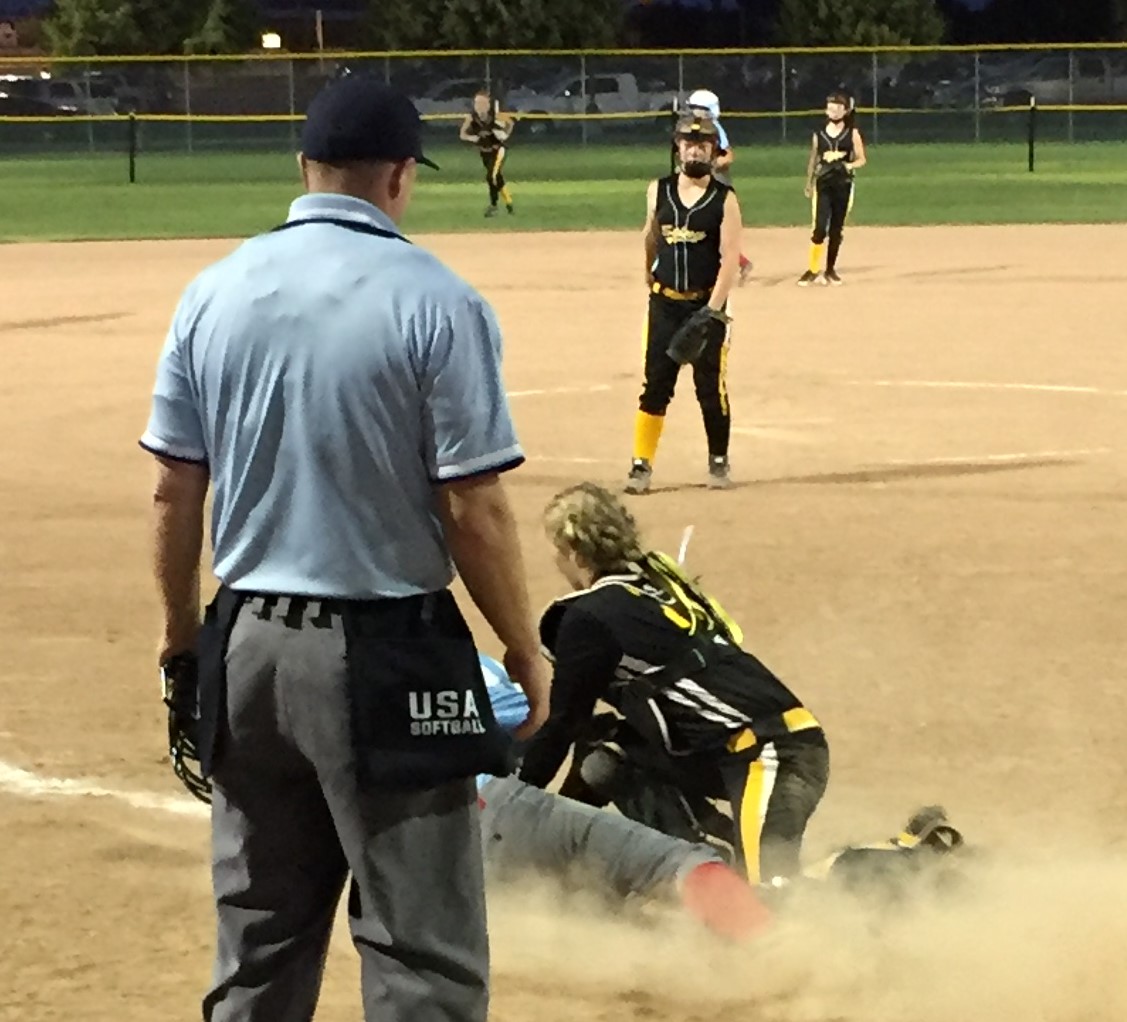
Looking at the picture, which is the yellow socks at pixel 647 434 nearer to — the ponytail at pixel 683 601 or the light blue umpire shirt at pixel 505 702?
the ponytail at pixel 683 601

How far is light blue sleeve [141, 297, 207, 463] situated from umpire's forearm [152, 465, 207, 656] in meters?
0.03

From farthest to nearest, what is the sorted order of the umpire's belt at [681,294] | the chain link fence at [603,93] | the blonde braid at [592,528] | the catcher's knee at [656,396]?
the chain link fence at [603,93]
the catcher's knee at [656,396]
the umpire's belt at [681,294]
the blonde braid at [592,528]

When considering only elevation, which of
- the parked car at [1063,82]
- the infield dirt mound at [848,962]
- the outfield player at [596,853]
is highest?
the parked car at [1063,82]

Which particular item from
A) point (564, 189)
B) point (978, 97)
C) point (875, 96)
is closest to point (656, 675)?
point (564, 189)

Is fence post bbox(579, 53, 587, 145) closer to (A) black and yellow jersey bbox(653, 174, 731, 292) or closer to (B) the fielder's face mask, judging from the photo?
(B) the fielder's face mask

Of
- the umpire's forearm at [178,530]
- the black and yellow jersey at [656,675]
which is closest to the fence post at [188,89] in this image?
the black and yellow jersey at [656,675]

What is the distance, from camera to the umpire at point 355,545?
10.5 feet

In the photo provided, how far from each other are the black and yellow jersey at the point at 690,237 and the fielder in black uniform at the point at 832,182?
10717mm

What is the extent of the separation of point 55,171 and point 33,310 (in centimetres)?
2259

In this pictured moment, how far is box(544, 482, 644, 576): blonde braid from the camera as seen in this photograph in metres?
5.23

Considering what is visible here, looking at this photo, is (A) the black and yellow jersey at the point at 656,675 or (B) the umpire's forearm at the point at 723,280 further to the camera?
(B) the umpire's forearm at the point at 723,280

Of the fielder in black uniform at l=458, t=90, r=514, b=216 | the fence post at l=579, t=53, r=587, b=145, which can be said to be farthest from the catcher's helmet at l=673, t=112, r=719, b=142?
the fence post at l=579, t=53, r=587, b=145

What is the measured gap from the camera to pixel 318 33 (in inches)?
3674

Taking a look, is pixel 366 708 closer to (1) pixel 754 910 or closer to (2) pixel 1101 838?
(1) pixel 754 910
